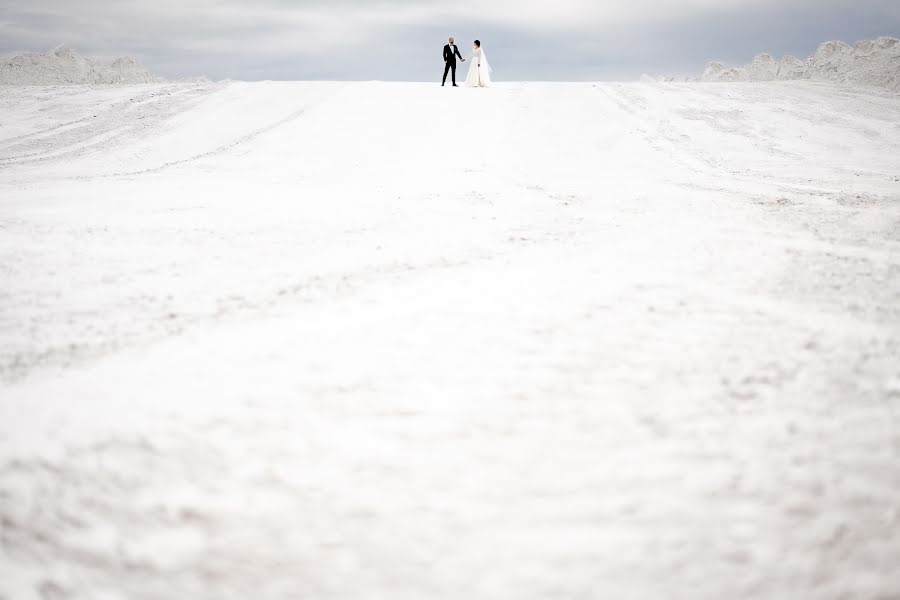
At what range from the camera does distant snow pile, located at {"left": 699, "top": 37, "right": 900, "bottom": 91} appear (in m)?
17.3

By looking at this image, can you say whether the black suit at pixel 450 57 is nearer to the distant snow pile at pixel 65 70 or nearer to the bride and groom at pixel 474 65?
the bride and groom at pixel 474 65

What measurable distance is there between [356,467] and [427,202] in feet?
12.6

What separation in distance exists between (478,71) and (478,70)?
0.02m

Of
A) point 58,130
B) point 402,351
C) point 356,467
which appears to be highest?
point 58,130

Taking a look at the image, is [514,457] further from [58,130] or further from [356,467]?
[58,130]

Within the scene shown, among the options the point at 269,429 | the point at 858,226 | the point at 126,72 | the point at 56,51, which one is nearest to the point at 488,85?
the point at 858,226

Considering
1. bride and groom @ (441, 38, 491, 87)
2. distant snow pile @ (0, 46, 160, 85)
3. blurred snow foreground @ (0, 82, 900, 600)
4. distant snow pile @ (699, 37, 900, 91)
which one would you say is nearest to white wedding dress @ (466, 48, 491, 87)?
bride and groom @ (441, 38, 491, 87)

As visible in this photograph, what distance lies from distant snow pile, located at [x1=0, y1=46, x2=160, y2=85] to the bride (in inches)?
966

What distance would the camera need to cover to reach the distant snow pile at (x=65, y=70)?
30.1 meters

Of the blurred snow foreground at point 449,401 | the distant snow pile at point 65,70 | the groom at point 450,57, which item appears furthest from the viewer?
the distant snow pile at point 65,70

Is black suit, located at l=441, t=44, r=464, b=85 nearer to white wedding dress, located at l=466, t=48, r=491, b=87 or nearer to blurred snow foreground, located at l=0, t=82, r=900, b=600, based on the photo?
white wedding dress, located at l=466, t=48, r=491, b=87

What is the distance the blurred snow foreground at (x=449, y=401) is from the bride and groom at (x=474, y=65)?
9.12 meters

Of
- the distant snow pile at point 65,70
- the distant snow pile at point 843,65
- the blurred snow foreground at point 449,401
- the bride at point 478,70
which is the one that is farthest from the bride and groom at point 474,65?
the distant snow pile at point 65,70

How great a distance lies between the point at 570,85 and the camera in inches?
545
